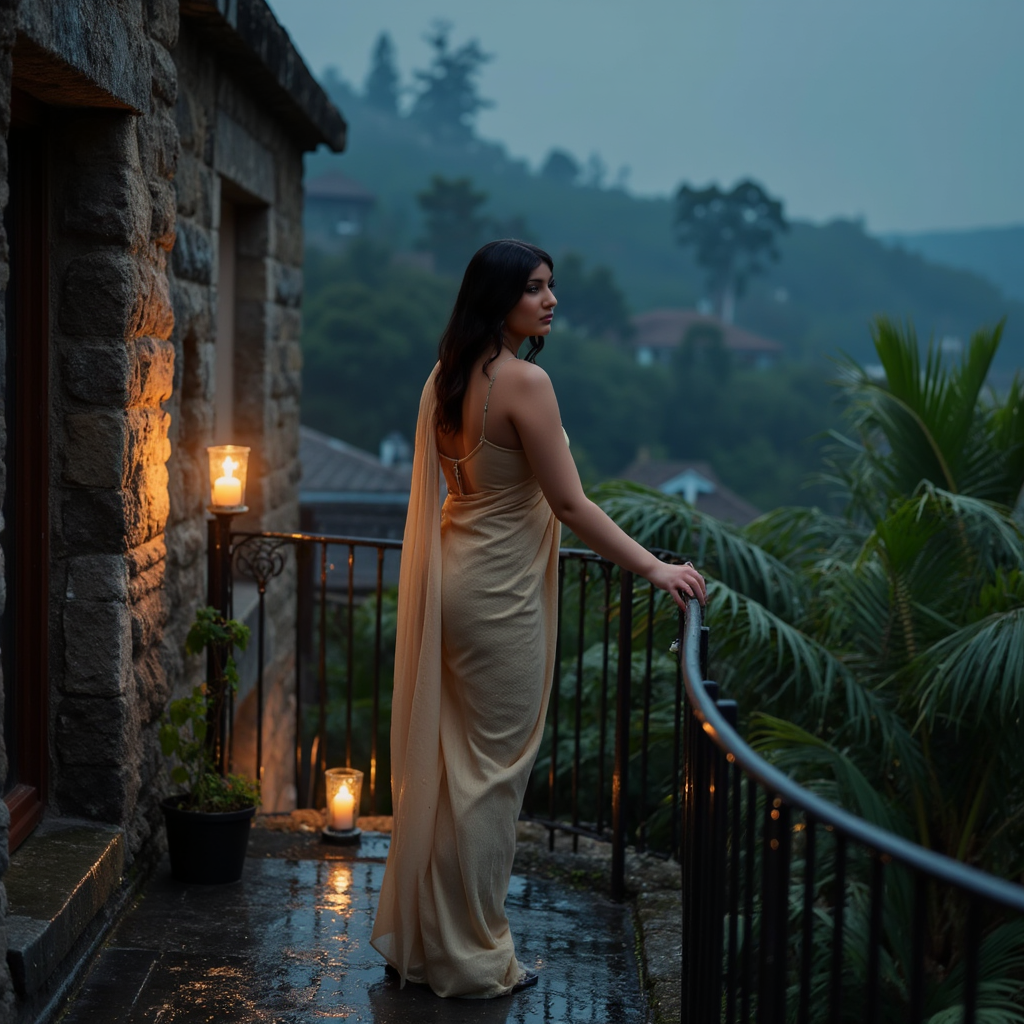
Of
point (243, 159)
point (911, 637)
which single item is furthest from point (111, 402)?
point (911, 637)

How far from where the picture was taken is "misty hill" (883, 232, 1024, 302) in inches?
3999

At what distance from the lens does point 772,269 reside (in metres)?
85.8

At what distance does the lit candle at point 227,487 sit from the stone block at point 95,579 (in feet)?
2.70

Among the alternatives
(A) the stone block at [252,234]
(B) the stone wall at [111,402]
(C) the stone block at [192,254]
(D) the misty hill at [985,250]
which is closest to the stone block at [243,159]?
(A) the stone block at [252,234]

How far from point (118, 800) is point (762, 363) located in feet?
248

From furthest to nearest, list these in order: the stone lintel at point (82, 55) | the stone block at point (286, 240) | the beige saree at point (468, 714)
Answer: the stone block at point (286, 240), the beige saree at point (468, 714), the stone lintel at point (82, 55)

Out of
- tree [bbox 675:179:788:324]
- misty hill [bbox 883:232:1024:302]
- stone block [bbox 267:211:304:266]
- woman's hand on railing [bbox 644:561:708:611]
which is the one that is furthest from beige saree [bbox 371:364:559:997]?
misty hill [bbox 883:232:1024:302]

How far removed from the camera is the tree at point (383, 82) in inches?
4316

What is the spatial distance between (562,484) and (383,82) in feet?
378

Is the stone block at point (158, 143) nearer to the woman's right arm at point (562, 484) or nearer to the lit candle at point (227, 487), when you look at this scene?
the lit candle at point (227, 487)

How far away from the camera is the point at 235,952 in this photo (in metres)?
2.97

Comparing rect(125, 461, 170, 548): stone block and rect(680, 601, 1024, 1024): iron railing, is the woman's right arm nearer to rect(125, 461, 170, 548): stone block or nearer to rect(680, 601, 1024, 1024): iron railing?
rect(680, 601, 1024, 1024): iron railing

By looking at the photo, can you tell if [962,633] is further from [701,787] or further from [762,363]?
[762,363]

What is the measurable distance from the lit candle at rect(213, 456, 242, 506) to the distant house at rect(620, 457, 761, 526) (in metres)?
44.3
